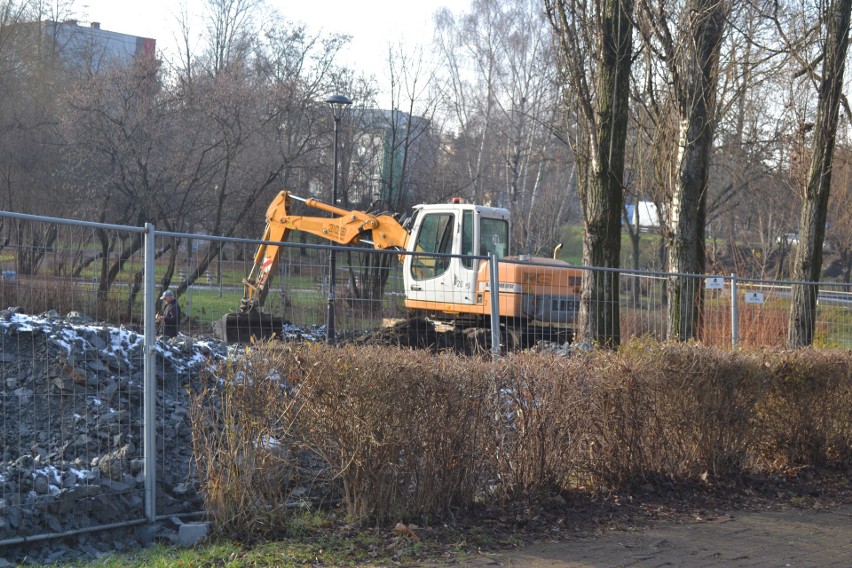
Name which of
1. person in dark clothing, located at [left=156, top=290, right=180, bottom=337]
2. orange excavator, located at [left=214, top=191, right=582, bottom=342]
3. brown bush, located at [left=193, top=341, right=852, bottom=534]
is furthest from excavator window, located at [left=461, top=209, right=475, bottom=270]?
person in dark clothing, located at [left=156, top=290, right=180, bottom=337]

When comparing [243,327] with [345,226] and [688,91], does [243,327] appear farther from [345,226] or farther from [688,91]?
[345,226]

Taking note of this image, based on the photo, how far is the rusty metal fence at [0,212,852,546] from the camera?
20.3 ft

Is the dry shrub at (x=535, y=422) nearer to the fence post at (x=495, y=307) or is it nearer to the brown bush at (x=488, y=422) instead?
the brown bush at (x=488, y=422)

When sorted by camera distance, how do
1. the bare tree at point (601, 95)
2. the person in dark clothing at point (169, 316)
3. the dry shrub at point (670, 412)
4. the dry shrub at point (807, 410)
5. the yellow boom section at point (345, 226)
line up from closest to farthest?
the dry shrub at point (670, 412) → the person in dark clothing at point (169, 316) → the dry shrub at point (807, 410) → the bare tree at point (601, 95) → the yellow boom section at point (345, 226)

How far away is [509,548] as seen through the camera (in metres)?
5.95

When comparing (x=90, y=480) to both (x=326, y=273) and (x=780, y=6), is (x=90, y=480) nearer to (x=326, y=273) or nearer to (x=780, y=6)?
(x=326, y=273)

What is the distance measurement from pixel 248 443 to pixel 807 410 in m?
5.39

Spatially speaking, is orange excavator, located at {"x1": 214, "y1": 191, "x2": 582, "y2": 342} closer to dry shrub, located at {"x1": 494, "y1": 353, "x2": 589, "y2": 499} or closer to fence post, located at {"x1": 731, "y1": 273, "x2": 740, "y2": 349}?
dry shrub, located at {"x1": 494, "y1": 353, "x2": 589, "y2": 499}

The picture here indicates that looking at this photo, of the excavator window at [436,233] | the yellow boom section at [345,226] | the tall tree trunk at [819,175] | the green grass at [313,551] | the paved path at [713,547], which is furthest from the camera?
the yellow boom section at [345,226]

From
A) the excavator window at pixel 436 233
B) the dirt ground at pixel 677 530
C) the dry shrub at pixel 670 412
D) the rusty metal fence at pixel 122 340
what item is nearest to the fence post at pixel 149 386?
the rusty metal fence at pixel 122 340

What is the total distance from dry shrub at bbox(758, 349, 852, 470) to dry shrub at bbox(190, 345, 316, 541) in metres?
4.52

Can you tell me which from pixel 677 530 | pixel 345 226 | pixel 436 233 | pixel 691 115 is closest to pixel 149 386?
pixel 677 530

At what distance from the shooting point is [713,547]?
20.6 feet

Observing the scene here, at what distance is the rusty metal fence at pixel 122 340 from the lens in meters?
6.18
